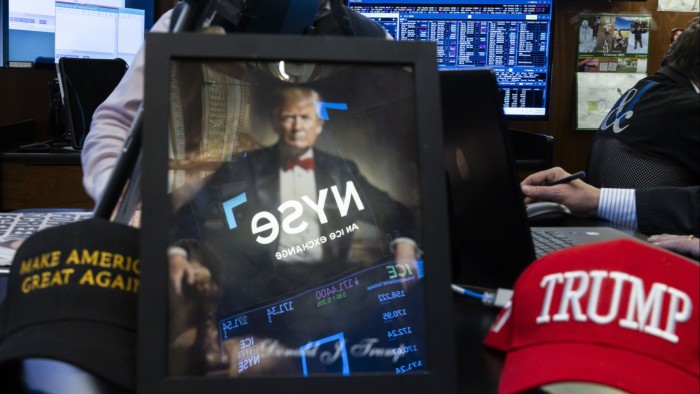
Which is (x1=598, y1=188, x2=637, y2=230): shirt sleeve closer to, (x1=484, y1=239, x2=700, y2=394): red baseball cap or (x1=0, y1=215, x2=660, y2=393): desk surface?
(x1=0, y1=215, x2=660, y2=393): desk surface

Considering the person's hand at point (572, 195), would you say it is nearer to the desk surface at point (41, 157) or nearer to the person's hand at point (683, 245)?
the person's hand at point (683, 245)

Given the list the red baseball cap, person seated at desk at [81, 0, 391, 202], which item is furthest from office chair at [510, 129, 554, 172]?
the red baseball cap

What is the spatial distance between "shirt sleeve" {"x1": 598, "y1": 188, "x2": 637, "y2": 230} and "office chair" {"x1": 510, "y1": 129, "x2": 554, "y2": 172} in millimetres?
998

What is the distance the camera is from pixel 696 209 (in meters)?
1.32

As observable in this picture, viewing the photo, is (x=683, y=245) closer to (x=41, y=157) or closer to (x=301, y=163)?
(x=301, y=163)

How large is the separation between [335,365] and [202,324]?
0.30ft

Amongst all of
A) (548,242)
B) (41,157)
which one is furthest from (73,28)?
(548,242)

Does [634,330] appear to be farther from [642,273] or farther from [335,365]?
[335,365]

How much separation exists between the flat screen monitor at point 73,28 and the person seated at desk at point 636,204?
194cm

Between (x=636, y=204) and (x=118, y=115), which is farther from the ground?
(x=118, y=115)

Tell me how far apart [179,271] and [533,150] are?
2205mm

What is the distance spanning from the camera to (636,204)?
4.44 feet

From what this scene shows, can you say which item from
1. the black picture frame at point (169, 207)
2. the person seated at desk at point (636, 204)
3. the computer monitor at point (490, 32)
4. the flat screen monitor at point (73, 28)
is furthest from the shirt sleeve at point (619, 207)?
the flat screen monitor at point (73, 28)

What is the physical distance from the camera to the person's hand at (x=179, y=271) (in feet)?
1.54
